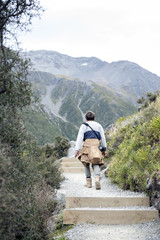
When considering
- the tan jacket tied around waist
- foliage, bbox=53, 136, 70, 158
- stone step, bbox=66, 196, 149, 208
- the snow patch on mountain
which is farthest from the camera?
the snow patch on mountain

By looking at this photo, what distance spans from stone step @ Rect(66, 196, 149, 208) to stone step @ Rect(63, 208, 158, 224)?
0.53 metres

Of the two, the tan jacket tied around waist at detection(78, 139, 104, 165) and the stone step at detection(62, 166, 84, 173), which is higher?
the tan jacket tied around waist at detection(78, 139, 104, 165)

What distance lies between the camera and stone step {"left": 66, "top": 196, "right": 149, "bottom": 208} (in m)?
5.46

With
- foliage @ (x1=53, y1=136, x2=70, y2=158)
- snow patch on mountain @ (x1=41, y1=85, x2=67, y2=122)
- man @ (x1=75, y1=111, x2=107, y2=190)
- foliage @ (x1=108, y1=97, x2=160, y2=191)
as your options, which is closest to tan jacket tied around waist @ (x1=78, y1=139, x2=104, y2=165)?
man @ (x1=75, y1=111, x2=107, y2=190)

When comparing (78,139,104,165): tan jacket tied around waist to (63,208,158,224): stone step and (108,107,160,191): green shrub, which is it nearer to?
(108,107,160,191): green shrub

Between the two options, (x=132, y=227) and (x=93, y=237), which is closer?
(x=93, y=237)

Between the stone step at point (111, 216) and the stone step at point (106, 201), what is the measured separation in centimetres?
53

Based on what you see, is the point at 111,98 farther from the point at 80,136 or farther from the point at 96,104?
the point at 80,136

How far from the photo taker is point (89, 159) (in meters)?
7.08

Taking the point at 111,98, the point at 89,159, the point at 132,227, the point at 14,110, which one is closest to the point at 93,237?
the point at 132,227

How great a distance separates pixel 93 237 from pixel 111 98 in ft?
624

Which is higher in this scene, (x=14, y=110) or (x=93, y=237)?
(x=14, y=110)

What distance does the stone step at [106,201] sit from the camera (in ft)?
17.9

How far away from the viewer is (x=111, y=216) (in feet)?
16.0
